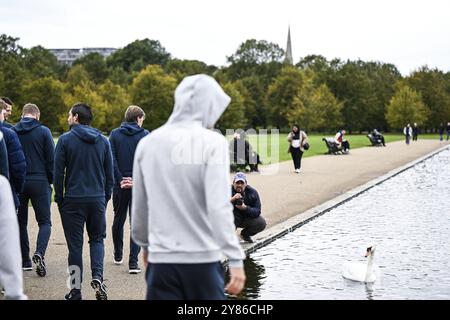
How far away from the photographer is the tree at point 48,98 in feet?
250

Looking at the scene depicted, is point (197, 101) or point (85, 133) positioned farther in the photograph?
point (85, 133)

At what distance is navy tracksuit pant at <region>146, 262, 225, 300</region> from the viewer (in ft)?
12.7

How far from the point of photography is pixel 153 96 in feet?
277

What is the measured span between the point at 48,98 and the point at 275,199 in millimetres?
63822

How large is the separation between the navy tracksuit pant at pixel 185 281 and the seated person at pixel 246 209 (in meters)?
6.41

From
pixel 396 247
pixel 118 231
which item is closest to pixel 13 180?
pixel 118 231

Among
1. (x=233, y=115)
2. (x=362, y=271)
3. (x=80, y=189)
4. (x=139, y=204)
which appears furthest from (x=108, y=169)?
(x=233, y=115)

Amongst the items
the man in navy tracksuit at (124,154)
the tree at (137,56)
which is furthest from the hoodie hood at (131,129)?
the tree at (137,56)

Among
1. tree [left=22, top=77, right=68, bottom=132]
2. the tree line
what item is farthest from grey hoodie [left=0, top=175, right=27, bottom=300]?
tree [left=22, top=77, right=68, bottom=132]

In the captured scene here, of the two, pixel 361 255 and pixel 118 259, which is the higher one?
pixel 118 259

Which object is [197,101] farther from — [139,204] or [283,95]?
[283,95]
